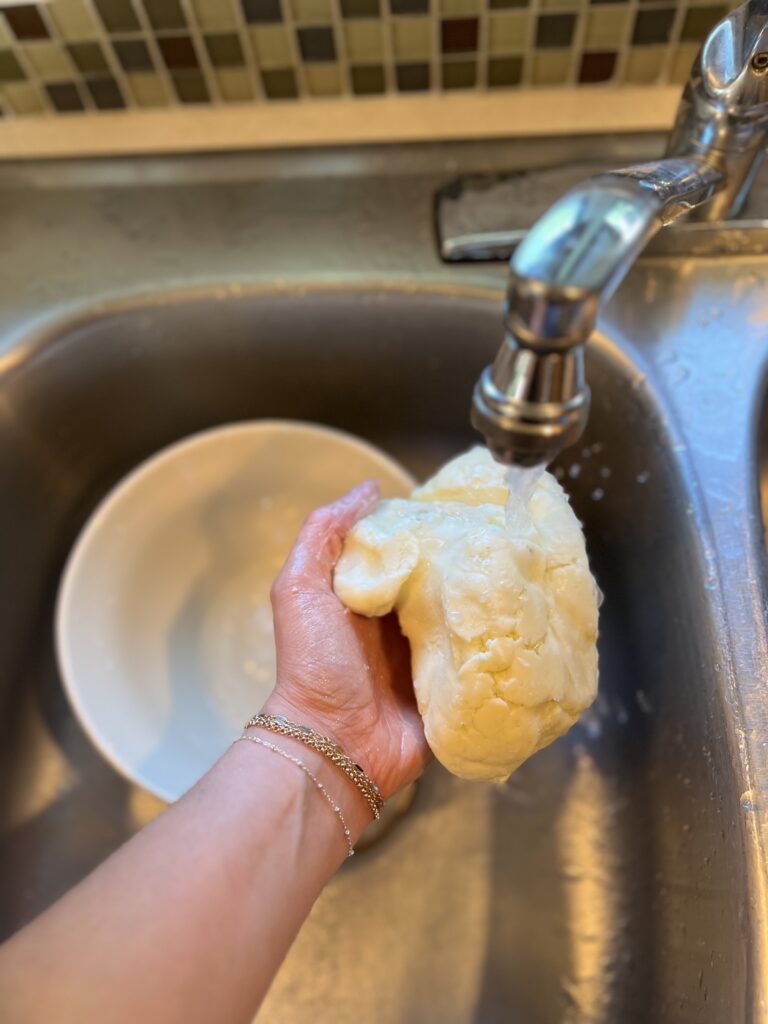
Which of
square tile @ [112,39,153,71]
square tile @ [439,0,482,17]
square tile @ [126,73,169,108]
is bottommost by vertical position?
square tile @ [126,73,169,108]

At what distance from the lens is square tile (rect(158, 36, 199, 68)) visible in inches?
30.1

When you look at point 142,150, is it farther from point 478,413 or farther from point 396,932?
point 396,932

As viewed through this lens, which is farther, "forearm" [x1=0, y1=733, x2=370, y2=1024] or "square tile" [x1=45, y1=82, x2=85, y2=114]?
"square tile" [x1=45, y1=82, x2=85, y2=114]

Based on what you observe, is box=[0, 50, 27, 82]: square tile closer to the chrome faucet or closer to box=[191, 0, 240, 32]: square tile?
box=[191, 0, 240, 32]: square tile

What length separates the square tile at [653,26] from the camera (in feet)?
2.39

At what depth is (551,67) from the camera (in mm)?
790

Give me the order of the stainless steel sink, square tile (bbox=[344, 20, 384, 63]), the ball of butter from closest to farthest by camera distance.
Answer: the ball of butter < the stainless steel sink < square tile (bbox=[344, 20, 384, 63])

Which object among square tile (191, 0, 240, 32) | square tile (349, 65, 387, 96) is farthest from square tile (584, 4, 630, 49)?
square tile (191, 0, 240, 32)

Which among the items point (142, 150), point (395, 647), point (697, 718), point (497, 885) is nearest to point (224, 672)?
point (395, 647)

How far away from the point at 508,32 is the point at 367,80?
0.51 ft

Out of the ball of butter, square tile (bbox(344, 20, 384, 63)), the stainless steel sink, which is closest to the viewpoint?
the ball of butter

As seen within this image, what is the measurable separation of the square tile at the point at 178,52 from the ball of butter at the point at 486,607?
54cm

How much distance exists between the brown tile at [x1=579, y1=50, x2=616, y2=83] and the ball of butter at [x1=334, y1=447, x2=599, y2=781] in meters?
0.48

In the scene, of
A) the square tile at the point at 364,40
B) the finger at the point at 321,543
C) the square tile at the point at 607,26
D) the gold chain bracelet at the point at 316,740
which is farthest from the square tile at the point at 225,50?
the gold chain bracelet at the point at 316,740
